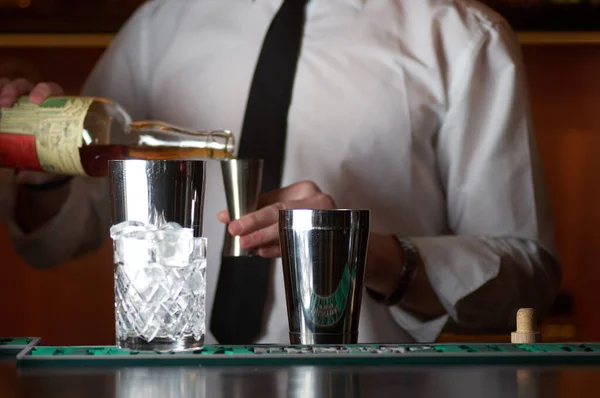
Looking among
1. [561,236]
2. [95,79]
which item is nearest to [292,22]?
[95,79]

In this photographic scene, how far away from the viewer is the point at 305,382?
22.5 inches

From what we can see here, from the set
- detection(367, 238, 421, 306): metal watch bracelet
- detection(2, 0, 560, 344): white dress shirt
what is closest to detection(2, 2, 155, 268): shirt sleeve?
detection(2, 0, 560, 344): white dress shirt

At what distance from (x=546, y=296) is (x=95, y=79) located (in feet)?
2.88

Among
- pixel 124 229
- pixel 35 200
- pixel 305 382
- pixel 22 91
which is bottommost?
pixel 305 382

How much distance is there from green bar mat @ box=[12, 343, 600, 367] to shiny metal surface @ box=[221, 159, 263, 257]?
321mm

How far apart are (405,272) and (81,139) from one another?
0.49m

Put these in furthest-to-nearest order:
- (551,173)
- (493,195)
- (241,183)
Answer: (551,173), (493,195), (241,183)

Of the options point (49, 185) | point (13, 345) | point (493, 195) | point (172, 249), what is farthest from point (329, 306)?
point (49, 185)

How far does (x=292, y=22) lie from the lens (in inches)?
64.1

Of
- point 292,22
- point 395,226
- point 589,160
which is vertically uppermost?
point 292,22

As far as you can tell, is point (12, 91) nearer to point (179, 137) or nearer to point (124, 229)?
point (179, 137)

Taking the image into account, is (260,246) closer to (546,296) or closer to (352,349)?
(352,349)

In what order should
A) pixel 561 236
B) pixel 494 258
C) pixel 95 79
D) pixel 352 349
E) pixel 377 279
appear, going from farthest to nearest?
pixel 561 236
pixel 95 79
pixel 494 258
pixel 377 279
pixel 352 349

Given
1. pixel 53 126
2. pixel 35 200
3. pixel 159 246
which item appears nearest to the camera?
pixel 159 246
